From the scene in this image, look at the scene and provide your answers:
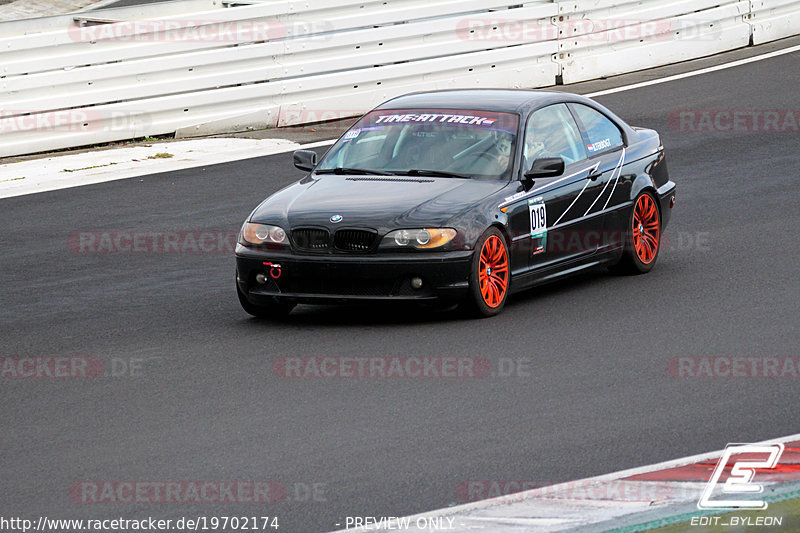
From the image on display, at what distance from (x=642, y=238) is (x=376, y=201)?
2.58 m

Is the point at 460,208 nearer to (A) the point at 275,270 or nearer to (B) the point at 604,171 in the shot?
(A) the point at 275,270

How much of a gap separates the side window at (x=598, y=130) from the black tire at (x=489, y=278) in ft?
5.05

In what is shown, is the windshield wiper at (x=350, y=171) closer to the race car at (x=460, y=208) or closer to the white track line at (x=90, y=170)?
the race car at (x=460, y=208)

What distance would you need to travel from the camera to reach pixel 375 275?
29.7 ft

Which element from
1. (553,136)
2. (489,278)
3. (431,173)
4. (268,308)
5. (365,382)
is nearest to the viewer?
(365,382)

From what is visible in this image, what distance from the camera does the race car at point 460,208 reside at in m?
9.09

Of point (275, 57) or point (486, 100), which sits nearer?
point (486, 100)

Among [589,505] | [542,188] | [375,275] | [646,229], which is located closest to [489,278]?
[375,275]

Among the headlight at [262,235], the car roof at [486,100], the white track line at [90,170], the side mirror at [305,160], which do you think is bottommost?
the white track line at [90,170]

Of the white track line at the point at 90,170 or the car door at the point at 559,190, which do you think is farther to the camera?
the white track line at the point at 90,170

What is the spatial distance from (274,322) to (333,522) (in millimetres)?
4156

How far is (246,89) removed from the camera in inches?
703

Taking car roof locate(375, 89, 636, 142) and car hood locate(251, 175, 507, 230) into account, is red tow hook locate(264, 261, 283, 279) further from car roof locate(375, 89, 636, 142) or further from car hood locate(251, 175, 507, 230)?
car roof locate(375, 89, 636, 142)

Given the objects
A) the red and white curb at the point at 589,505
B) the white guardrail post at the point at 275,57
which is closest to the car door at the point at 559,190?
the red and white curb at the point at 589,505
